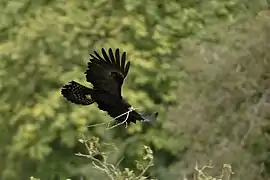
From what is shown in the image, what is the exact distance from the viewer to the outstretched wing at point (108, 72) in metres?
1.48

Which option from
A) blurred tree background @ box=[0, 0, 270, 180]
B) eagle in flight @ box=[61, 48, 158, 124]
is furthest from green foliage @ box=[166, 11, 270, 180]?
eagle in flight @ box=[61, 48, 158, 124]

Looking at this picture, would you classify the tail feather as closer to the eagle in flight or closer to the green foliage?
the eagle in flight

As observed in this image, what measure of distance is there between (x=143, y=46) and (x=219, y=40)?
1.89 ft

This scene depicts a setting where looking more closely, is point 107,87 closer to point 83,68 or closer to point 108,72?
point 108,72

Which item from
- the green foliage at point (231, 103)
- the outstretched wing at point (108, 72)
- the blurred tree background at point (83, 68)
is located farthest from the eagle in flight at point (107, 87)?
the blurred tree background at point (83, 68)

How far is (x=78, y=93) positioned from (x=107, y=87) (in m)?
0.08

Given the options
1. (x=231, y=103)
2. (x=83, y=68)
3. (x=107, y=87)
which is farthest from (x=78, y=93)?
(x=83, y=68)

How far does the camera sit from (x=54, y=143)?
3.61m

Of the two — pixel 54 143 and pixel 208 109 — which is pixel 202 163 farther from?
pixel 54 143

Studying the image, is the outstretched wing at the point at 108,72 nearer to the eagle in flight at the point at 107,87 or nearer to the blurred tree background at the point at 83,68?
the eagle in flight at the point at 107,87

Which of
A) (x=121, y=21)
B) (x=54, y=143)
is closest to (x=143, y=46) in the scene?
(x=121, y=21)

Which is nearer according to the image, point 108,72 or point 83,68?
point 108,72

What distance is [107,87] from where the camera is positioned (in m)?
1.51

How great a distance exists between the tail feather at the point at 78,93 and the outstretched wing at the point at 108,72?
0.04m
